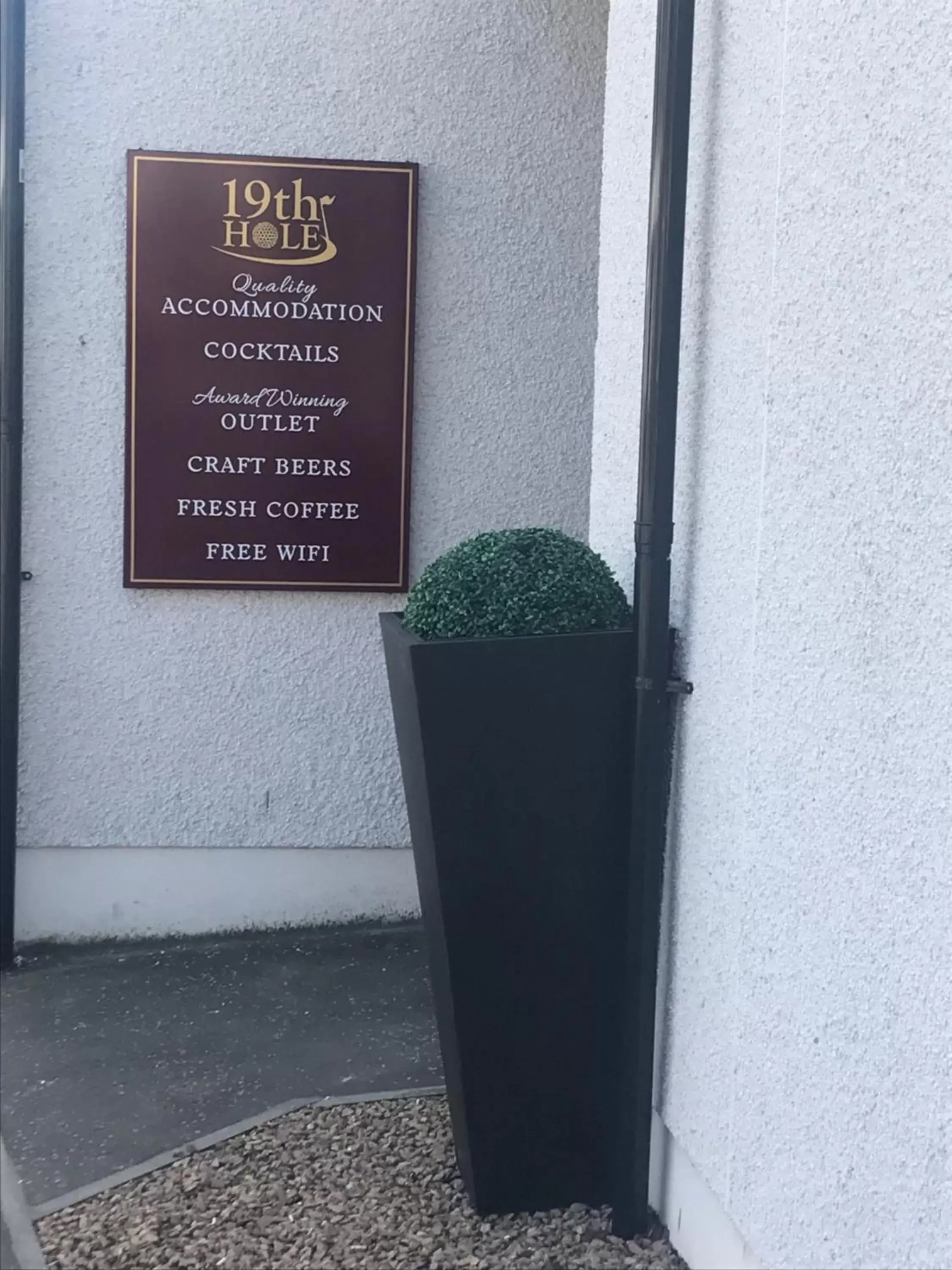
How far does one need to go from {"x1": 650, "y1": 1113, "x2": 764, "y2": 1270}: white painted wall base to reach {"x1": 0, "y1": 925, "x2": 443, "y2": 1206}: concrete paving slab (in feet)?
3.06

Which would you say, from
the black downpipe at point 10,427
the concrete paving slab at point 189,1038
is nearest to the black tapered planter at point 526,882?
the concrete paving slab at point 189,1038

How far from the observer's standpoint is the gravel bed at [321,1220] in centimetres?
285

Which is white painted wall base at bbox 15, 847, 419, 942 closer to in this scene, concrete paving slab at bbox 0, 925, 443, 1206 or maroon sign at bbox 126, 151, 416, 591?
concrete paving slab at bbox 0, 925, 443, 1206

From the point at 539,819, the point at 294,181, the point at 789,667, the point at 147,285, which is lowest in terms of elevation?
the point at 539,819

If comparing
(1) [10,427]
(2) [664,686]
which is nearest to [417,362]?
(1) [10,427]

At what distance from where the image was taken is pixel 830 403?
2180 mm

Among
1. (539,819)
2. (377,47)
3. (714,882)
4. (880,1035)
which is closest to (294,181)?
(377,47)

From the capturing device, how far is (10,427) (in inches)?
180

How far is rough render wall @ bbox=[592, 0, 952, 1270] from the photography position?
1.89m

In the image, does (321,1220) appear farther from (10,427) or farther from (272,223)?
(272,223)

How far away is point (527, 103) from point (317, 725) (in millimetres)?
2316

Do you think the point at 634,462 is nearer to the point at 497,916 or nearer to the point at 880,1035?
the point at 497,916

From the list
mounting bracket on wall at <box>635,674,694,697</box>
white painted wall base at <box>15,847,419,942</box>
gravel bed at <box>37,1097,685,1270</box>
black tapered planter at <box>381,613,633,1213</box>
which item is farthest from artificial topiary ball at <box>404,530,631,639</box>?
white painted wall base at <box>15,847,419,942</box>

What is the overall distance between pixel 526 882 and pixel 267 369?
2.51 meters
